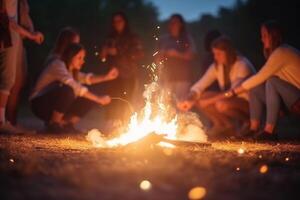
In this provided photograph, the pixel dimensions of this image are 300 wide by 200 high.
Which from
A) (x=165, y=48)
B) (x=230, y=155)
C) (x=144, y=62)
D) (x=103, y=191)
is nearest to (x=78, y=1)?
(x=144, y=62)

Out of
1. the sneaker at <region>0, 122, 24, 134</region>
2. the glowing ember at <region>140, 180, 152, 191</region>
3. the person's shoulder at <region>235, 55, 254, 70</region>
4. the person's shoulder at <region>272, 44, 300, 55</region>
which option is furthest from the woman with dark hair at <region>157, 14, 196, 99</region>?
the glowing ember at <region>140, 180, 152, 191</region>

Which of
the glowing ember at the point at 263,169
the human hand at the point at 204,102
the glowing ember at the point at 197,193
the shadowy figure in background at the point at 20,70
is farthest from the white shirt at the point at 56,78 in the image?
the glowing ember at the point at 197,193

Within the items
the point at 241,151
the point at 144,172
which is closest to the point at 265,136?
the point at 241,151

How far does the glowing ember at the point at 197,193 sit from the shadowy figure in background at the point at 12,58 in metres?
4.54

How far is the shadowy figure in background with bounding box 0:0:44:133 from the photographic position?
7.82 meters

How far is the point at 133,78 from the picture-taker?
9.62m

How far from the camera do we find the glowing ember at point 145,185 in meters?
Result: 3.81

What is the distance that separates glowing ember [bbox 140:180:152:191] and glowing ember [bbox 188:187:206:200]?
10.9 inches

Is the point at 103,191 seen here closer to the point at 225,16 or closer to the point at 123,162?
the point at 123,162

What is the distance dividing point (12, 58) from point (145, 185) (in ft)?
15.0

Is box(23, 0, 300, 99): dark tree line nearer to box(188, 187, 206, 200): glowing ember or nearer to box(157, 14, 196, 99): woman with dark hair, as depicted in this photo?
box(157, 14, 196, 99): woman with dark hair

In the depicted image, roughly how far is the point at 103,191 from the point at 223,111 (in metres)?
5.30

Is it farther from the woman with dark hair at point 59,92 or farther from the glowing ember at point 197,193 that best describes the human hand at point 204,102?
the glowing ember at point 197,193

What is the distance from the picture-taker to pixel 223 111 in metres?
8.79
